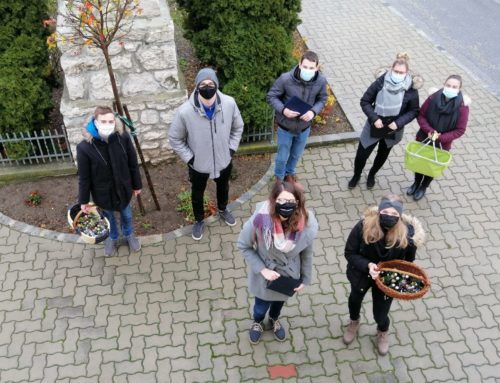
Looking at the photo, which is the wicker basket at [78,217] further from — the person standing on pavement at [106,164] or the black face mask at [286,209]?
the black face mask at [286,209]

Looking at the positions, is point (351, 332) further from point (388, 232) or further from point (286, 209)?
point (286, 209)

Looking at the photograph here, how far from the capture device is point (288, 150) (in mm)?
6254

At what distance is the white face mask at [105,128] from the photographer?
14.9 feet

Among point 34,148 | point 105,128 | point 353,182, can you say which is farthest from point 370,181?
point 34,148

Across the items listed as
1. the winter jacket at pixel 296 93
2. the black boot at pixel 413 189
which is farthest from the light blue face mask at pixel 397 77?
the black boot at pixel 413 189

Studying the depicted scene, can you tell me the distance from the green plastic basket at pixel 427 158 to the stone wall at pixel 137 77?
2.91 meters

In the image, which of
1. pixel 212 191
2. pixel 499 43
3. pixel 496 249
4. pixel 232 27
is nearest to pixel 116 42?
pixel 232 27

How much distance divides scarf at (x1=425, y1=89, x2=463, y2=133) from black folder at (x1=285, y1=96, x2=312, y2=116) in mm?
1415

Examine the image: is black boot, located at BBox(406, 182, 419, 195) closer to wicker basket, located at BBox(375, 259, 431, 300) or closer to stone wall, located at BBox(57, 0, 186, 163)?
wicker basket, located at BBox(375, 259, 431, 300)

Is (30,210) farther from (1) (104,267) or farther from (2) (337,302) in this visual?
(2) (337,302)

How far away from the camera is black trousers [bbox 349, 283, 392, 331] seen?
437 cm

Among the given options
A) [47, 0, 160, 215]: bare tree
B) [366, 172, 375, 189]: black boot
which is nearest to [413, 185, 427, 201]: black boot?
[366, 172, 375, 189]: black boot

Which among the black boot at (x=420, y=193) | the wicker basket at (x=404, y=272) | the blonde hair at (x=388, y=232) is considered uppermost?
the blonde hair at (x=388, y=232)

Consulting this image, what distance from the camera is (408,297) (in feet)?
12.9
